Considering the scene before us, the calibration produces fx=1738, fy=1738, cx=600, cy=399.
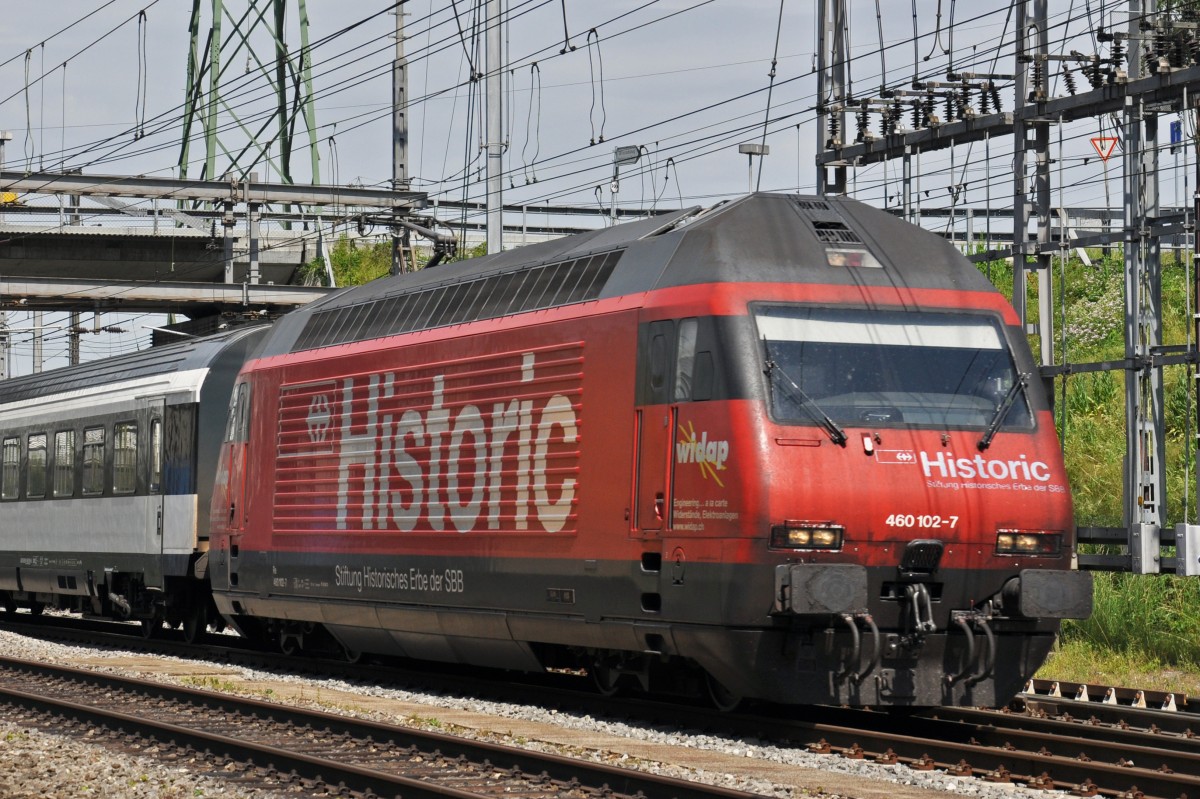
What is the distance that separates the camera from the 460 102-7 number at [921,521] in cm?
1152

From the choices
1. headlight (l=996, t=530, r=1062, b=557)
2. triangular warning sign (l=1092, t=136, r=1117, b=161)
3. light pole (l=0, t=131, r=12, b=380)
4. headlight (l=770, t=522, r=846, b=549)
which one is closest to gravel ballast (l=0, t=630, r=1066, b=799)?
headlight (l=770, t=522, r=846, b=549)

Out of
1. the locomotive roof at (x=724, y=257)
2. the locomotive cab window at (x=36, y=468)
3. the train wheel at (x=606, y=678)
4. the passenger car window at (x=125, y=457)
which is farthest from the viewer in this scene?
the locomotive cab window at (x=36, y=468)

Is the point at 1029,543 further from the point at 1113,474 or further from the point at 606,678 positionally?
the point at 1113,474

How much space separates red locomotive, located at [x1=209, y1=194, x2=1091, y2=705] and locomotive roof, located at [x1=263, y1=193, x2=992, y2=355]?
0.03 m

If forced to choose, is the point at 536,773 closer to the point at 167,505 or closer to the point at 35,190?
the point at 167,505

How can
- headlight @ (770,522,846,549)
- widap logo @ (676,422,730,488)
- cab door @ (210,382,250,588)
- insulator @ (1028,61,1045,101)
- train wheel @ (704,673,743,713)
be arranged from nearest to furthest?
1. headlight @ (770,522,846,549)
2. widap logo @ (676,422,730,488)
3. train wheel @ (704,673,743,713)
4. insulator @ (1028,61,1045,101)
5. cab door @ (210,382,250,588)

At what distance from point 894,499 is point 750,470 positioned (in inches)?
40.0

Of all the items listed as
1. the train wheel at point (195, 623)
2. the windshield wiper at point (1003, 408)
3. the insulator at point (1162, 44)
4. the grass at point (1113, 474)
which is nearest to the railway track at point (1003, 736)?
the windshield wiper at point (1003, 408)

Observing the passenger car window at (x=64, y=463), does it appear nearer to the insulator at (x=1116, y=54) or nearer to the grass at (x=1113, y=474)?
the grass at (x=1113, y=474)

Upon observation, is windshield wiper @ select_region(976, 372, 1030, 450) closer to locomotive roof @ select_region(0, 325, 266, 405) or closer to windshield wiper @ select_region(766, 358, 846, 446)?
windshield wiper @ select_region(766, 358, 846, 446)

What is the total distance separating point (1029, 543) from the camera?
11.9 meters

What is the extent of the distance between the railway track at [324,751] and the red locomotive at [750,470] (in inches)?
70.3

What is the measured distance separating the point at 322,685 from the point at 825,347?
6.84 meters

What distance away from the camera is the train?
1145cm
